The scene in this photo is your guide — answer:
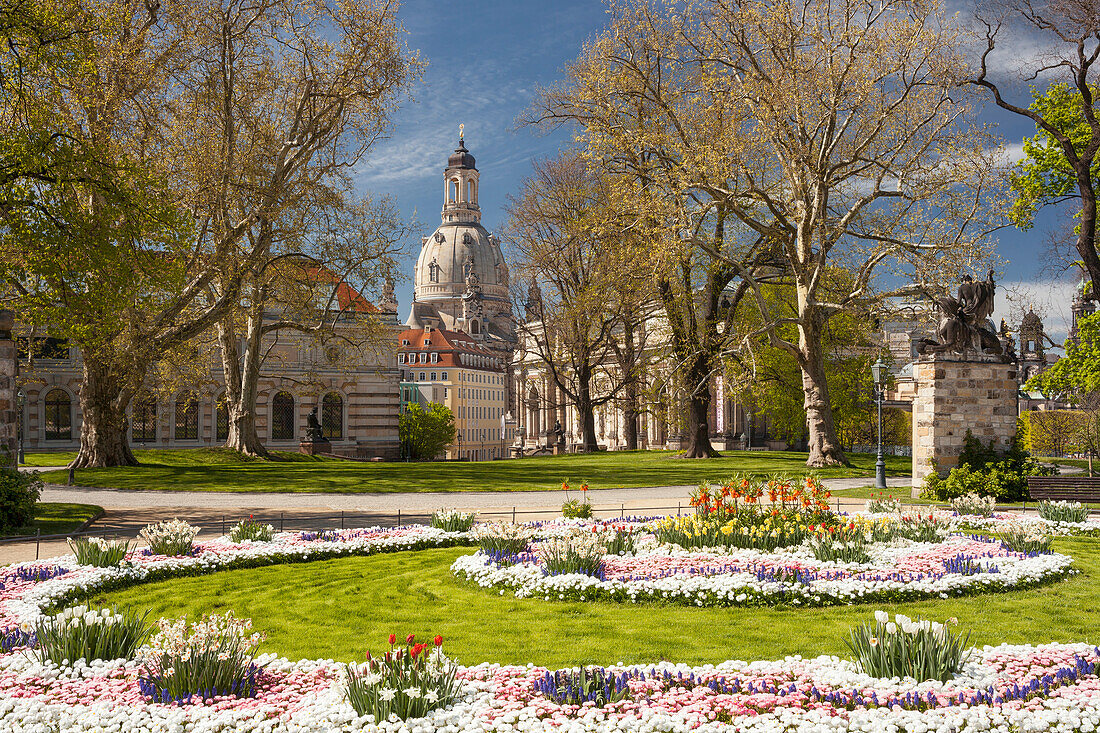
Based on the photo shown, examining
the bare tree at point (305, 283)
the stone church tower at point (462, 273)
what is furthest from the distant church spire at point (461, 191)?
the bare tree at point (305, 283)

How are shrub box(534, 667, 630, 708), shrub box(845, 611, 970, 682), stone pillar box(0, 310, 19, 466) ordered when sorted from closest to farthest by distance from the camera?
shrub box(534, 667, 630, 708) → shrub box(845, 611, 970, 682) → stone pillar box(0, 310, 19, 466)

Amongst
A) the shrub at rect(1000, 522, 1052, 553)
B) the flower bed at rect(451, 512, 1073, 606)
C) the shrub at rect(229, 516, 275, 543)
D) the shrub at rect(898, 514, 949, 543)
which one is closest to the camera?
the flower bed at rect(451, 512, 1073, 606)

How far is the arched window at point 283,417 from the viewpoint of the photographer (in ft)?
208

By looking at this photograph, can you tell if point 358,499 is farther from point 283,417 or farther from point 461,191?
point 461,191

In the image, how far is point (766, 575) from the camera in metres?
11.7

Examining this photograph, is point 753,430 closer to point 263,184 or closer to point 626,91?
point 626,91

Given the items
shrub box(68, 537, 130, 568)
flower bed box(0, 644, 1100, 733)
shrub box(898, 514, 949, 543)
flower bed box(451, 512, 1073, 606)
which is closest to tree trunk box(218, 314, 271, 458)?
shrub box(68, 537, 130, 568)

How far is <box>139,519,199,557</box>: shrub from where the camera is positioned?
1427cm

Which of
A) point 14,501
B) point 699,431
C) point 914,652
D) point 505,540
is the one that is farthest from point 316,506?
point 699,431

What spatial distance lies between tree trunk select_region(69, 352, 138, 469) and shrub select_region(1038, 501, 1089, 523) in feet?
98.2

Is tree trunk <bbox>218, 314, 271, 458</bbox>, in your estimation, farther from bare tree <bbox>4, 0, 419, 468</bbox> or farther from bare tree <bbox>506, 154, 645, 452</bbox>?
bare tree <bbox>506, 154, 645, 452</bbox>

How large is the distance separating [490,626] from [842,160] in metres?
29.3

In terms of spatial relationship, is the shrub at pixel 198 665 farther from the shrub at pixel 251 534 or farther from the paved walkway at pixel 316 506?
the paved walkway at pixel 316 506

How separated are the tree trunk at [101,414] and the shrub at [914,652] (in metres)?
30.8
